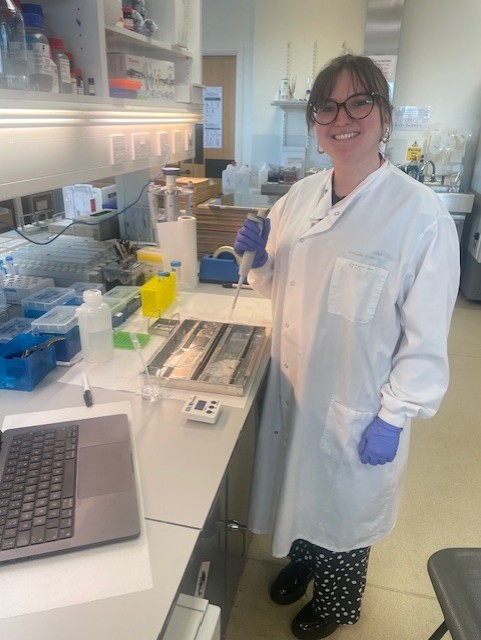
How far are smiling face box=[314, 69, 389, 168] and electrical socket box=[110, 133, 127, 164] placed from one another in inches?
27.7

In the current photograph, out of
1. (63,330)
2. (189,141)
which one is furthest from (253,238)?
(189,141)

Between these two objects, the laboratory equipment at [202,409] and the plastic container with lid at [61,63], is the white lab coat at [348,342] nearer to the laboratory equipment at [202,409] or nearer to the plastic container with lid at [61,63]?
the laboratory equipment at [202,409]

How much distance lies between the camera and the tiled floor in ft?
5.03

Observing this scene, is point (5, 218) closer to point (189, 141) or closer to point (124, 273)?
point (124, 273)

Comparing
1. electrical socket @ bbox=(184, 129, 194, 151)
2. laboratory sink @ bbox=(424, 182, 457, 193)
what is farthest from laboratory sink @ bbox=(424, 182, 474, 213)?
electrical socket @ bbox=(184, 129, 194, 151)

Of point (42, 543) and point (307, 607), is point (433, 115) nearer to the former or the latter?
point (307, 607)

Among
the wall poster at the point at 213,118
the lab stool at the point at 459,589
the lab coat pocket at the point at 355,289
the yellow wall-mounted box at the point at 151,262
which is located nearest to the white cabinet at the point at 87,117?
the yellow wall-mounted box at the point at 151,262

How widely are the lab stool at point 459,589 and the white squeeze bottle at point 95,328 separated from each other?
0.98 m

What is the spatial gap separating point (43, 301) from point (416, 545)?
63.5 inches

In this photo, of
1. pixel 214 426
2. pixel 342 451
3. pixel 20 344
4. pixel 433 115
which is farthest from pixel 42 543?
pixel 433 115

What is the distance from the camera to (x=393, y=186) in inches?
44.6

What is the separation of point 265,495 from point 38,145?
1173mm

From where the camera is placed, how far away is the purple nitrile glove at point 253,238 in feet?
4.43

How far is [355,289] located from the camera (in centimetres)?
112
